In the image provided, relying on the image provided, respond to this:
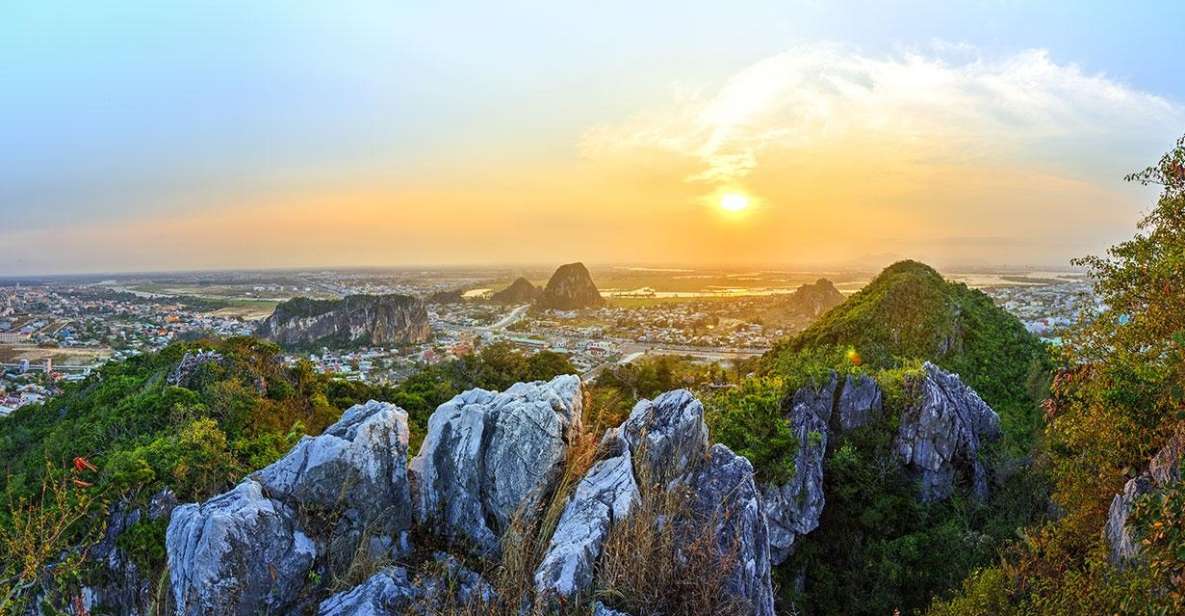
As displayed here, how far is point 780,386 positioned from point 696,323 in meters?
38.4

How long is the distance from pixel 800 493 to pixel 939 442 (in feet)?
15.3

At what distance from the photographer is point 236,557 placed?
17.2 ft

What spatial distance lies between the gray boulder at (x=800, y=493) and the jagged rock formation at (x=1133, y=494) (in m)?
5.01

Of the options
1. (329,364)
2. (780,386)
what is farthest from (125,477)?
(329,364)

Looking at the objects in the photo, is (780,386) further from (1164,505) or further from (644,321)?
(644,321)

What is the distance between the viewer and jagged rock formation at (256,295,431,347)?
176ft

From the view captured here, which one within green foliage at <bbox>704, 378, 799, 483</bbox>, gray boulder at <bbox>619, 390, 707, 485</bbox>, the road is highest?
gray boulder at <bbox>619, 390, 707, 485</bbox>

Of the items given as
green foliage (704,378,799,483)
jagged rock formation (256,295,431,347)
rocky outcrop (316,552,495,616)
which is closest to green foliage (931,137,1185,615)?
green foliage (704,378,799,483)

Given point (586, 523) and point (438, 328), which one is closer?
point (586, 523)

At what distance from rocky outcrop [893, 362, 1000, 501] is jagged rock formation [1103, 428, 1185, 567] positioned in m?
7.33

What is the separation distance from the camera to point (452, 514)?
22.1 feet

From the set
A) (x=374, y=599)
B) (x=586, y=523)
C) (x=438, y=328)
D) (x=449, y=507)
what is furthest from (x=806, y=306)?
(x=374, y=599)

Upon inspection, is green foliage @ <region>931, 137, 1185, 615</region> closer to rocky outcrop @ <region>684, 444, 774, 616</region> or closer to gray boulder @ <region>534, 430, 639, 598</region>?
rocky outcrop @ <region>684, 444, 774, 616</region>

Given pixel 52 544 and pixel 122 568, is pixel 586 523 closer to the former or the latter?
pixel 52 544
